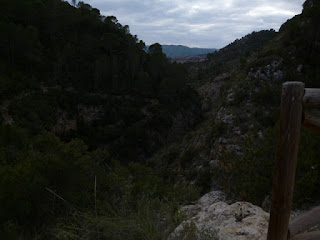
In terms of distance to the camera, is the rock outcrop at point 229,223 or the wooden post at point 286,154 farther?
the rock outcrop at point 229,223

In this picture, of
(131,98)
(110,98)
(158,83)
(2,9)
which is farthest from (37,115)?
(158,83)

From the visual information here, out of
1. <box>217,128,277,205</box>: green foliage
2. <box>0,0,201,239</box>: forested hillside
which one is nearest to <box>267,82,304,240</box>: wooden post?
<box>217,128,277,205</box>: green foliage

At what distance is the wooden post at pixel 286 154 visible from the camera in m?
1.36

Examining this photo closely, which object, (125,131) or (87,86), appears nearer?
(125,131)

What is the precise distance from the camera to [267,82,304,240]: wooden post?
1364mm

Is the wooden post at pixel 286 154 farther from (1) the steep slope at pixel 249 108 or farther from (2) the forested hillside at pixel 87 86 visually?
(1) the steep slope at pixel 249 108

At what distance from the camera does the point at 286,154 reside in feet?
4.58

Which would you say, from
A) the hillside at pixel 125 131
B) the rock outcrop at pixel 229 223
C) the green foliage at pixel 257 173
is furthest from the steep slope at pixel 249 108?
the rock outcrop at pixel 229 223

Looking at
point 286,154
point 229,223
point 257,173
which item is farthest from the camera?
point 257,173

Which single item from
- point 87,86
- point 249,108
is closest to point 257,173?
point 249,108

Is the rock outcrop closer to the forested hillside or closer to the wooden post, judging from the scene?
the wooden post

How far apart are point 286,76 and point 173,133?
15.4m

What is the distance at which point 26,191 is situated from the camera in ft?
11.9

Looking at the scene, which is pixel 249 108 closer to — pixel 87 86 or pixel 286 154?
pixel 286 154
